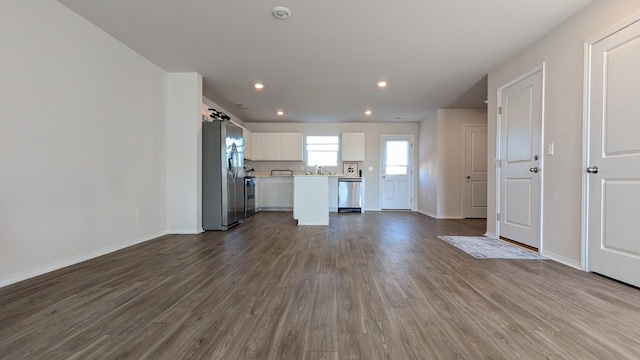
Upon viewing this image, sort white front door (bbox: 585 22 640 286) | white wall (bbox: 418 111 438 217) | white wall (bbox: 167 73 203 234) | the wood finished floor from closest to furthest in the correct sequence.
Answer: the wood finished floor
white front door (bbox: 585 22 640 286)
white wall (bbox: 167 73 203 234)
white wall (bbox: 418 111 438 217)

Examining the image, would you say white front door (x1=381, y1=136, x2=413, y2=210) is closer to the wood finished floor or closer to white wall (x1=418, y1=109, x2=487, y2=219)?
white wall (x1=418, y1=109, x2=487, y2=219)

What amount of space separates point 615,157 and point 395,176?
18.3 ft

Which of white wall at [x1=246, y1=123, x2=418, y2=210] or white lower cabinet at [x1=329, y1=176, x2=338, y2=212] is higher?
white wall at [x1=246, y1=123, x2=418, y2=210]

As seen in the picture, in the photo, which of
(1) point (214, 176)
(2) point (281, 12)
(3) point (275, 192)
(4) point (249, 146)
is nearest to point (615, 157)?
(2) point (281, 12)

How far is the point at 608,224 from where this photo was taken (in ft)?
7.66

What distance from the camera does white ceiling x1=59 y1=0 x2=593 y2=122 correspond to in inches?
103

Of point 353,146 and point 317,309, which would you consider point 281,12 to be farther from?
point 353,146

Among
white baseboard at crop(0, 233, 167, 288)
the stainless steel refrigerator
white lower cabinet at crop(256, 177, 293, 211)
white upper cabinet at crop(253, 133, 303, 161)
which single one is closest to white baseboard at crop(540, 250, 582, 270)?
the stainless steel refrigerator

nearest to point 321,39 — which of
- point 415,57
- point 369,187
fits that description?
point 415,57

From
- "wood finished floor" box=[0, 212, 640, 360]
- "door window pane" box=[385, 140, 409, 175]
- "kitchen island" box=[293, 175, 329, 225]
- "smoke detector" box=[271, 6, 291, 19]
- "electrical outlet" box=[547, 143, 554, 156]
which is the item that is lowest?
"wood finished floor" box=[0, 212, 640, 360]

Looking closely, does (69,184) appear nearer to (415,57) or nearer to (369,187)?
(415,57)

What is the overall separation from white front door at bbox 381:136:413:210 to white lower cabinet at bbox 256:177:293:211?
8.40 ft

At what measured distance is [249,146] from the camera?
7355mm

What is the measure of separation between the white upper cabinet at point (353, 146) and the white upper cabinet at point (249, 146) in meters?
2.42
